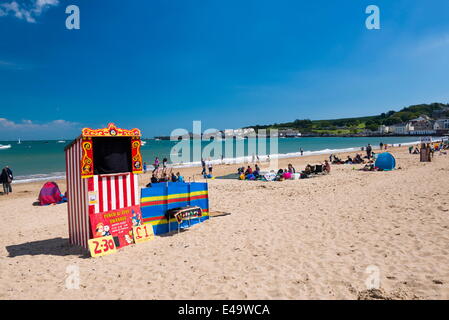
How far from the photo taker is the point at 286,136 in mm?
197125

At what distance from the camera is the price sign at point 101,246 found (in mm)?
5820

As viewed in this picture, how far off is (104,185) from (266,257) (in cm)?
381

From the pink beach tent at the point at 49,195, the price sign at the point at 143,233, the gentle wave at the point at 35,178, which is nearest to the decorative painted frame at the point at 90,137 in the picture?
the price sign at the point at 143,233

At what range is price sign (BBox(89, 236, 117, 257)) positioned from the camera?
5820mm

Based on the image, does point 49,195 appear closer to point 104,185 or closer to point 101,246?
point 104,185

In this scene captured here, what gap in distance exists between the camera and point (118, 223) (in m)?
6.43

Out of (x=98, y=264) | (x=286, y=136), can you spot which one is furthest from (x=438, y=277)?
(x=286, y=136)

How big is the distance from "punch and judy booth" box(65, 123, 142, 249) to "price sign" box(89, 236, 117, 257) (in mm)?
30

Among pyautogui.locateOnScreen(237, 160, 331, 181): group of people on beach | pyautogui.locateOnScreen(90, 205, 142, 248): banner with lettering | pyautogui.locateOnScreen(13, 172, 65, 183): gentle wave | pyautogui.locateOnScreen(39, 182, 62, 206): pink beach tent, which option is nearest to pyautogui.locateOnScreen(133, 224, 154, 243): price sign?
pyautogui.locateOnScreen(90, 205, 142, 248): banner with lettering

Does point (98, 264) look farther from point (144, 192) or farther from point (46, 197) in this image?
point (46, 197)

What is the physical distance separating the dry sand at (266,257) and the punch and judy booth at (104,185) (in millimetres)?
553

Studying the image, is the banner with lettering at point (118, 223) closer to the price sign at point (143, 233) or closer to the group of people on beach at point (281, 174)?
the price sign at point (143, 233)

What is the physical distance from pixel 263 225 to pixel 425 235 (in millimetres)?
3565

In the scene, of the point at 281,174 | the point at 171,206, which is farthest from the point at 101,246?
the point at 281,174
